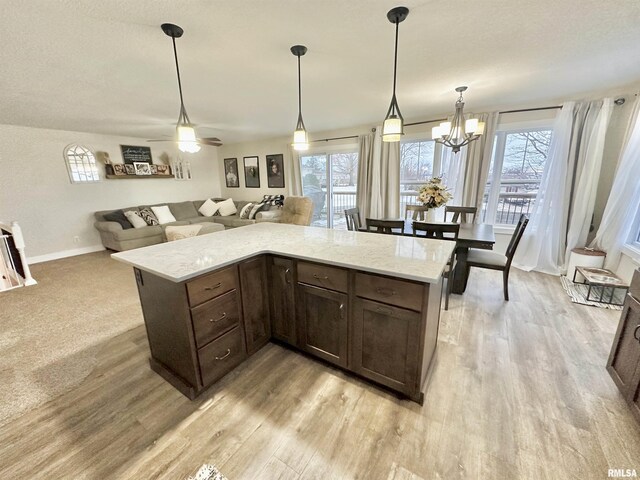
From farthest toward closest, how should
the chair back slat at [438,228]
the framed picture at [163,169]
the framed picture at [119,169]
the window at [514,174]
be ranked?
the framed picture at [163,169]
the framed picture at [119,169]
the window at [514,174]
the chair back slat at [438,228]

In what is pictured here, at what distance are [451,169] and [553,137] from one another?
124cm

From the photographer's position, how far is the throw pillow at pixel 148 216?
511 cm

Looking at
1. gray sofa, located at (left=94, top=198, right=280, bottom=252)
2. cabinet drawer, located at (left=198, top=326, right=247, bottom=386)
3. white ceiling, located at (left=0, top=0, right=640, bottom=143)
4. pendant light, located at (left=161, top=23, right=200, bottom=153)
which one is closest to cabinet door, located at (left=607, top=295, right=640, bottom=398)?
white ceiling, located at (left=0, top=0, right=640, bottom=143)

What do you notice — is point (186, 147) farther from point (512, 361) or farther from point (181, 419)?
point (512, 361)

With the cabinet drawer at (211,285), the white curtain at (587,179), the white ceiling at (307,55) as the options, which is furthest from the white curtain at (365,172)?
the cabinet drawer at (211,285)

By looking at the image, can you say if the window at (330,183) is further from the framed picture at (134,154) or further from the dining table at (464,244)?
the framed picture at (134,154)

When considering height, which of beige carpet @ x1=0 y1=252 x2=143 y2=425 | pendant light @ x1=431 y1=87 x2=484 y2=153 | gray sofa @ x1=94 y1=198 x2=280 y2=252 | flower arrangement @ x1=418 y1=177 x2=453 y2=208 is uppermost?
pendant light @ x1=431 y1=87 x2=484 y2=153

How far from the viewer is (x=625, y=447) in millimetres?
1281

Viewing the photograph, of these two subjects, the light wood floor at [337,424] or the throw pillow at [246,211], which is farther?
the throw pillow at [246,211]

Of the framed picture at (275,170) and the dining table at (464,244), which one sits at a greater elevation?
the framed picture at (275,170)

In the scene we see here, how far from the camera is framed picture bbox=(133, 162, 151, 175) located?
5.40 meters

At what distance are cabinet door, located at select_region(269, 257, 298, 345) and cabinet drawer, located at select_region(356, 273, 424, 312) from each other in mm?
Answer: 537

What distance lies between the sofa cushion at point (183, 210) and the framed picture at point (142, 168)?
832mm

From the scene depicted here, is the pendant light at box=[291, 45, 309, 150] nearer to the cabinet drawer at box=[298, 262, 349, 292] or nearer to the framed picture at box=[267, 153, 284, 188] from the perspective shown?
the cabinet drawer at box=[298, 262, 349, 292]
